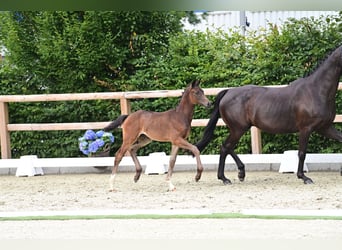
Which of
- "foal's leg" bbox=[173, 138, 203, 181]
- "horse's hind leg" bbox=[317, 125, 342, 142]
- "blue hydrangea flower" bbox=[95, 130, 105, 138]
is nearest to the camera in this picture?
"foal's leg" bbox=[173, 138, 203, 181]

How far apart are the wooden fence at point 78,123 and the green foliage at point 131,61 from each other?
0.45 m

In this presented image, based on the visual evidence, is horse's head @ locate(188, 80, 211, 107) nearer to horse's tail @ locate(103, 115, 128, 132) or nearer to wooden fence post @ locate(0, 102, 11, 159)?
horse's tail @ locate(103, 115, 128, 132)

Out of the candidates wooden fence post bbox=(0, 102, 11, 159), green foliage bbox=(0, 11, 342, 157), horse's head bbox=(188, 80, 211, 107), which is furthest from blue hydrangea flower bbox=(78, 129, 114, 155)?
horse's head bbox=(188, 80, 211, 107)

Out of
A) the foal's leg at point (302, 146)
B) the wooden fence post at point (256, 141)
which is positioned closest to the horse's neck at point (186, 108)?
the foal's leg at point (302, 146)

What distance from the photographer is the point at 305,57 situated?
8.19 m

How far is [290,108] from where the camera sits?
6523 millimetres

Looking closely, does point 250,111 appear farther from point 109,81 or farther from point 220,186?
point 109,81

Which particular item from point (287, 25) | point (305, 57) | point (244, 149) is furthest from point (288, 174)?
point (287, 25)

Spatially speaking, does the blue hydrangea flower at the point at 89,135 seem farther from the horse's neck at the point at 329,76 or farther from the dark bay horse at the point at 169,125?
the horse's neck at the point at 329,76

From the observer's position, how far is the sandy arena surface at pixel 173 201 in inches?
140

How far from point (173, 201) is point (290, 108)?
184 centimetres

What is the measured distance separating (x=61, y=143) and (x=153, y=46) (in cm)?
230

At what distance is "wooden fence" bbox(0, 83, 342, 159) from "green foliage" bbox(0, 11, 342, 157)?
0.45 m

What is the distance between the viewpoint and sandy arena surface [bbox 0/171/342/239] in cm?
355
